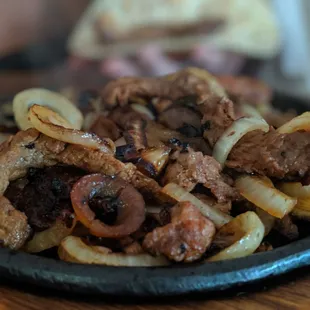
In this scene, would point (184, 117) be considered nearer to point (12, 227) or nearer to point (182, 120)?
point (182, 120)

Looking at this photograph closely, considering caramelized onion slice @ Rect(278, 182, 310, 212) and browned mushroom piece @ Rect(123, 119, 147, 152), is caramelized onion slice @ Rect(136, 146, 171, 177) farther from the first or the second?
caramelized onion slice @ Rect(278, 182, 310, 212)

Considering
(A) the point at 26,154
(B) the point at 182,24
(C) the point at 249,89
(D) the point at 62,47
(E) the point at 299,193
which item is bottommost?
(D) the point at 62,47

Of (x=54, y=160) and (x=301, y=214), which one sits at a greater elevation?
(x=54, y=160)

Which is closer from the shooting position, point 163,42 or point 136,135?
point 136,135

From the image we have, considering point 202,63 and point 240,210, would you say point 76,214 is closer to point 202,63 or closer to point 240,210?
point 240,210

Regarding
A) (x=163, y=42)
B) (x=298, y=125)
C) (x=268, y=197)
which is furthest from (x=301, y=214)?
(x=163, y=42)

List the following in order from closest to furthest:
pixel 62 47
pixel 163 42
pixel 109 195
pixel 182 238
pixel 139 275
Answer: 1. pixel 139 275
2. pixel 182 238
3. pixel 109 195
4. pixel 163 42
5. pixel 62 47
